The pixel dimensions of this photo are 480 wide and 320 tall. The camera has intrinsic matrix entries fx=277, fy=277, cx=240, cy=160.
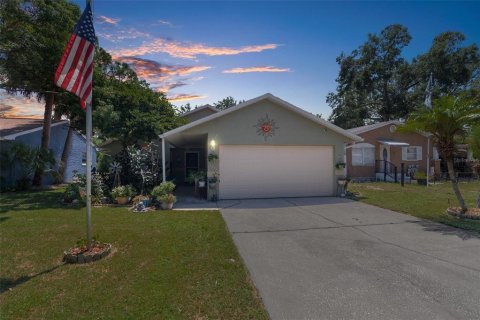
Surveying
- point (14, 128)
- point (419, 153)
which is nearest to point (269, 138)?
point (14, 128)

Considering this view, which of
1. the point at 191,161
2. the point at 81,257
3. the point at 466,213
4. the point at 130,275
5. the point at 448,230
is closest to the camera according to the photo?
the point at 130,275

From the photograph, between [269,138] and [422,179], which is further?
[422,179]

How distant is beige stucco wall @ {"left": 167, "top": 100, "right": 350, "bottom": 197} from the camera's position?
40.2ft

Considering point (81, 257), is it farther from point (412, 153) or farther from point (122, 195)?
point (412, 153)

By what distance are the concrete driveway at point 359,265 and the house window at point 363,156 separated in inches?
505

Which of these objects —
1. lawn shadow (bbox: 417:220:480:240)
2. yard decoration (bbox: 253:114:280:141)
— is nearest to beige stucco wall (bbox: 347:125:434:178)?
yard decoration (bbox: 253:114:280:141)

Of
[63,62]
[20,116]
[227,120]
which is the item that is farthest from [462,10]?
[20,116]

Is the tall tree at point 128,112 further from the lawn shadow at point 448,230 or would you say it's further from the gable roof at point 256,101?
the lawn shadow at point 448,230

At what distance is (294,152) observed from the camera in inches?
523

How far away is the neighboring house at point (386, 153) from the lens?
844 inches

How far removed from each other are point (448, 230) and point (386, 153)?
16266 millimetres

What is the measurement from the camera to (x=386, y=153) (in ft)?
73.8

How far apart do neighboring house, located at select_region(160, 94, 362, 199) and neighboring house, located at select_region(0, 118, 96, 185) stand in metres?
9.61

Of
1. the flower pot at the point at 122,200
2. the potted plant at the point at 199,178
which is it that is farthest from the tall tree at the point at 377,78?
the flower pot at the point at 122,200
